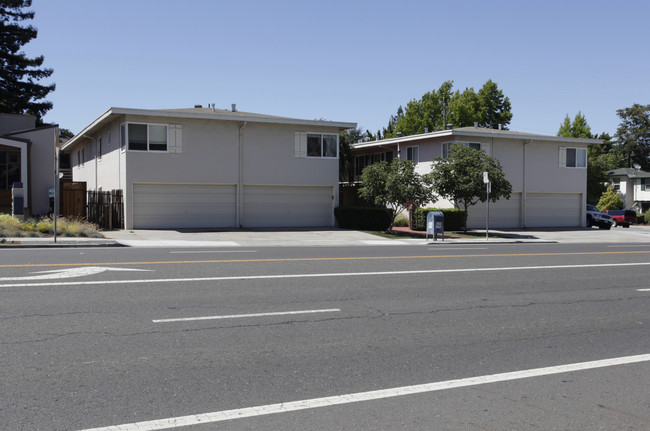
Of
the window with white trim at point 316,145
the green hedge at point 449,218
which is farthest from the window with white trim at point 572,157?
the window with white trim at point 316,145

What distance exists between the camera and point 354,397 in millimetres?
5230

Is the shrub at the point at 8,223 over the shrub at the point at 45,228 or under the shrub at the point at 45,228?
over

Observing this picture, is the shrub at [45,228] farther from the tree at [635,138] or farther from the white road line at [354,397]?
the tree at [635,138]

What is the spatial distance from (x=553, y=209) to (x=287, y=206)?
1669cm

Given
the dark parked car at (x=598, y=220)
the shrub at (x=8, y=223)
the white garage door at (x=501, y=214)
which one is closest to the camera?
the shrub at (x=8, y=223)

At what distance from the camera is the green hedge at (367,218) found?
2956 cm

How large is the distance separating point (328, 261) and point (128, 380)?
9.53 m

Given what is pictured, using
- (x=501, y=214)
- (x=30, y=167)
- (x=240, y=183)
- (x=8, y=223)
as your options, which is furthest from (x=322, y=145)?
(x=30, y=167)

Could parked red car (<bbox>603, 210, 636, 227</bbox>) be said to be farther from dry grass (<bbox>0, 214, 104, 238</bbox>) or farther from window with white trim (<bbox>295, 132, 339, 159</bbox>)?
dry grass (<bbox>0, 214, 104, 238</bbox>)

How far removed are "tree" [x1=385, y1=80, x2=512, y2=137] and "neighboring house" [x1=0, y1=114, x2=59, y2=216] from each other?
119ft

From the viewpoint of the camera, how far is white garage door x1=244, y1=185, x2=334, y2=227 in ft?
96.4

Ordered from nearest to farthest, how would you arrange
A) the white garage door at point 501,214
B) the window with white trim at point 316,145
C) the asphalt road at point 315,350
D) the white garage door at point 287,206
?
1. the asphalt road at point 315,350
2. the white garage door at point 287,206
3. the window with white trim at point 316,145
4. the white garage door at point 501,214

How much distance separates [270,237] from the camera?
2448cm

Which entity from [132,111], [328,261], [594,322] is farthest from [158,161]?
[594,322]
